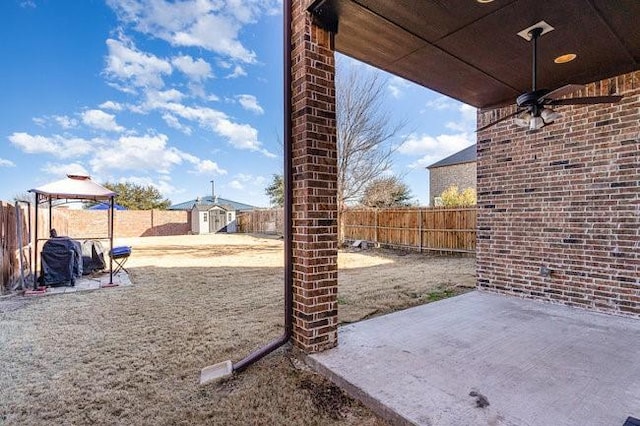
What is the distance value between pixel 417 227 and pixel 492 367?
9060 mm

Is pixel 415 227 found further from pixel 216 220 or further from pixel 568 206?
pixel 216 220

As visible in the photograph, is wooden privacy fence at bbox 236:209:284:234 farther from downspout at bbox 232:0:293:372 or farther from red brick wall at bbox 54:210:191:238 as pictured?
downspout at bbox 232:0:293:372

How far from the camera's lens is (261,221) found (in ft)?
76.8

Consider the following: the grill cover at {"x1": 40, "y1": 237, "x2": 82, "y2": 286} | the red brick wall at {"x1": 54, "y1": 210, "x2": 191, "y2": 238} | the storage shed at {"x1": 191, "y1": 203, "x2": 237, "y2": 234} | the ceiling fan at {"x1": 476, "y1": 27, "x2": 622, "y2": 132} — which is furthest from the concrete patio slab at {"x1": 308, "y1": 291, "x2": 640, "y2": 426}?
the storage shed at {"x1": 191, "y1": 203, "x2": 237, "y2": 234}

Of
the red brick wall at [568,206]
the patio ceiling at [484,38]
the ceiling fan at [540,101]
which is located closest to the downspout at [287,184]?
the patio ceiling at [484,38]

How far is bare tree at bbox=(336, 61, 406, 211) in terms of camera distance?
12633mm

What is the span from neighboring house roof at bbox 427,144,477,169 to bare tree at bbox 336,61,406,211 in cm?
745

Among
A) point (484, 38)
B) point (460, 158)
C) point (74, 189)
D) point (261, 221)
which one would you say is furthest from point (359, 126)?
point (261, 221)

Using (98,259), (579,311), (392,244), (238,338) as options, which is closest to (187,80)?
(98,259)

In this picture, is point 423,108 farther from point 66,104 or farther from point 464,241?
point 66,104

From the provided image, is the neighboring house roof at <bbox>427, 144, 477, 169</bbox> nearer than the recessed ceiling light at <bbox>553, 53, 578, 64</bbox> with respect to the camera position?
No

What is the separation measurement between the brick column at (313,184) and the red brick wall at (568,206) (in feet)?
10.6

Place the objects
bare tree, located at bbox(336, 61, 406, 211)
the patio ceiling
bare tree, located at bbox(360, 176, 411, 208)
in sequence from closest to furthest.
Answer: the patio ceiling → bare tree, located at bbox(336, 61, 406, 211) → bare tree, located at bbox(360, 176, 411, 208)

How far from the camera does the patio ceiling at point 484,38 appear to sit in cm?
243
